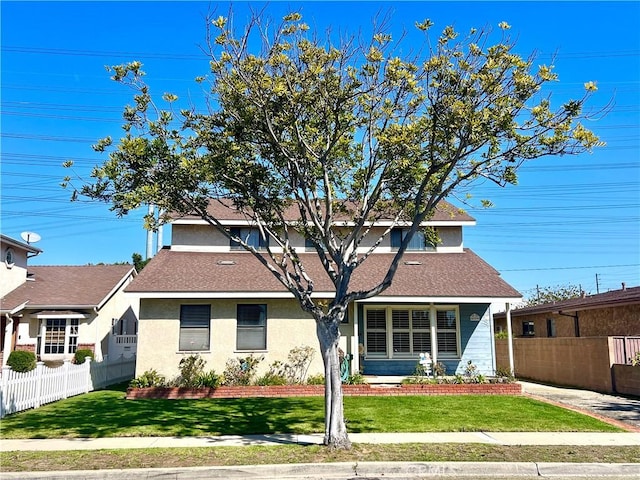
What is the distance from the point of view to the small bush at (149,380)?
16.8m

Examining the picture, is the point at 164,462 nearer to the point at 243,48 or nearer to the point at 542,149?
the point at 243,48

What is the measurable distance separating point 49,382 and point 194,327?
4.52 meters

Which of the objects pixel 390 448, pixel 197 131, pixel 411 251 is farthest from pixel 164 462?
pixel 411 251

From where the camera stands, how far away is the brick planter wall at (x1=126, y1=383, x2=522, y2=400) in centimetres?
1644

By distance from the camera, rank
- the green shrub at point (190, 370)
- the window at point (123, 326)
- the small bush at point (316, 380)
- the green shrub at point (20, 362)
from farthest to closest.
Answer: the window at point (123, 326), the green shrub at point (20, 362), the small bush at point (316, 380), the green shrub at point (190, 370)

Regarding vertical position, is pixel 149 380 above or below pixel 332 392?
below

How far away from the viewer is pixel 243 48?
10.5 metres

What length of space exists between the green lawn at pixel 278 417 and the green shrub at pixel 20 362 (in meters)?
7.64

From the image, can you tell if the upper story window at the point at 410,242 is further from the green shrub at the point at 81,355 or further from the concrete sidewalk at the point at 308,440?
the green shrub at the point at 81,355

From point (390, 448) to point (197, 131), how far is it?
24.4ft

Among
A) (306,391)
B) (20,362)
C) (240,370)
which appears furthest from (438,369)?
(20,362)

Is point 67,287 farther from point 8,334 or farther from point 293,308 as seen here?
point 293,308

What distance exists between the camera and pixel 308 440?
1053cm

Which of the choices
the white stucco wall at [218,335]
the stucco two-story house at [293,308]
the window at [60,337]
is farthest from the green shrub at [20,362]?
the white stucco wall at [218,335]
